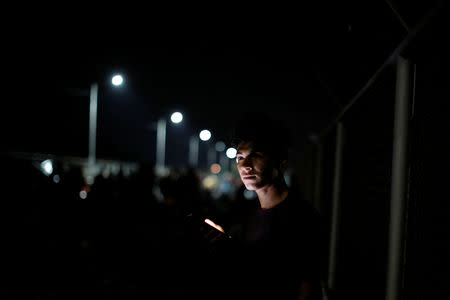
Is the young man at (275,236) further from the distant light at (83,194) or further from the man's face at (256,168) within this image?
the distant light at (83,194)

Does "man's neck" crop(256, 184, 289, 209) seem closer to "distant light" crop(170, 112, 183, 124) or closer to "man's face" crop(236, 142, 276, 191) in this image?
"man's face" crop(236, 142, 276, 191)

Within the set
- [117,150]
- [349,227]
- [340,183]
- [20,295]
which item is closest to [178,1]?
[340,183]

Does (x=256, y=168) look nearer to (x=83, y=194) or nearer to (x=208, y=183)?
(x=83, y=194)

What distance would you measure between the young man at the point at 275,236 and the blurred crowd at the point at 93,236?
0.91m

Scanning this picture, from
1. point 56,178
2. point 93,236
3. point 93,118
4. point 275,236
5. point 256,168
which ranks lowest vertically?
point 93,236

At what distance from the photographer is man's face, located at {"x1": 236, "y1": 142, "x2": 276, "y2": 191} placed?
→ 2178 mm

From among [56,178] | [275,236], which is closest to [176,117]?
[275,236]

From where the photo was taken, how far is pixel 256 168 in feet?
7.16

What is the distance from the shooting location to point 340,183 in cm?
363

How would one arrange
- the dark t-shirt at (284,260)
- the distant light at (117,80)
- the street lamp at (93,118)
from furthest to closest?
the street lamp at (93,118) → the distant light at (117,80) → the dark t-shirt at (284,260)

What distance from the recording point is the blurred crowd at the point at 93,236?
5.71 metres

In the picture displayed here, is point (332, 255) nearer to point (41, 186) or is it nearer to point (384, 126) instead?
point (384, 126)

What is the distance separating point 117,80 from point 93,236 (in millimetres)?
6623

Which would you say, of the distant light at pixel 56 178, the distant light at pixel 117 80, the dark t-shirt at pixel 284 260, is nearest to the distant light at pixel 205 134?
the distant light at pixel 117 80
